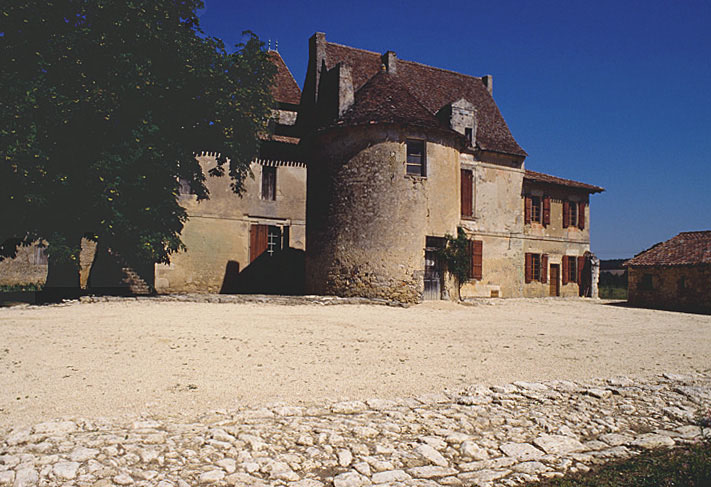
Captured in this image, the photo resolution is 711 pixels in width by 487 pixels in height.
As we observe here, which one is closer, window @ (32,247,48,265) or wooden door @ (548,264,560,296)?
window @ (32,247,48,265)

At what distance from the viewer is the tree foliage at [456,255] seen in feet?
57.7

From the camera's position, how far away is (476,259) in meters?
21.9

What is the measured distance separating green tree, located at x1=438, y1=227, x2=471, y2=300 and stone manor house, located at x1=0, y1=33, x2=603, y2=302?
0.80 ft

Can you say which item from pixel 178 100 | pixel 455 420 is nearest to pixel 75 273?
pixel 178 100

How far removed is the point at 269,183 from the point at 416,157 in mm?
7616

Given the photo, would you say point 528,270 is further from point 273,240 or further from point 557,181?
point 273,240

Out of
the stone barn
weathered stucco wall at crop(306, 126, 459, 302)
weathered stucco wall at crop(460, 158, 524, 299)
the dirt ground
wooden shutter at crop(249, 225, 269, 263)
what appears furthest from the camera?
weathered stucco wall at crop(460, 158, 524, 299)

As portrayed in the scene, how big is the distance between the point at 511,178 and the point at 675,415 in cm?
1817

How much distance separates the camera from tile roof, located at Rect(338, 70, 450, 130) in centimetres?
1711

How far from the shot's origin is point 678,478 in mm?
4594

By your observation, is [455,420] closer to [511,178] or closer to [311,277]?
[311,277]

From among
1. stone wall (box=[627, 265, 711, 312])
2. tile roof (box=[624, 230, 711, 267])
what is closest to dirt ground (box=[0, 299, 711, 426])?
stone wall (box=[627, 265, 711, 312])

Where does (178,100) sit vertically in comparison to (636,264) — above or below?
Answer: above

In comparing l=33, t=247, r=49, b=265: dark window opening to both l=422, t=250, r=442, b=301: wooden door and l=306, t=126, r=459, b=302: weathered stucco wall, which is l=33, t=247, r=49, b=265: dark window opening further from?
l=422, t=250, r=442, b=301: wooden door
